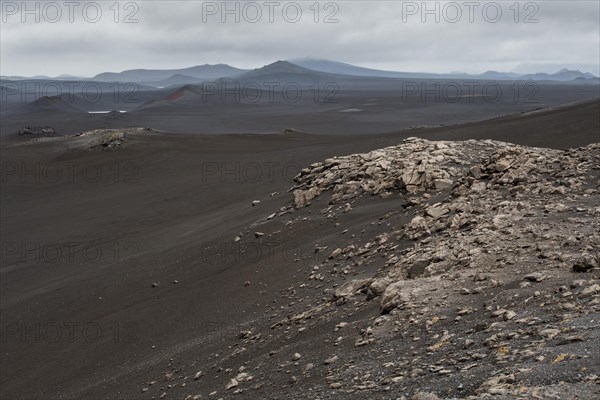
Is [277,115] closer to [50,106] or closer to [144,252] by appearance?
[50,106]

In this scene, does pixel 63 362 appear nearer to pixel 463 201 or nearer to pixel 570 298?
pixel 463 201

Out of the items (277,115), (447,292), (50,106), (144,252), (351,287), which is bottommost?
(144,252)

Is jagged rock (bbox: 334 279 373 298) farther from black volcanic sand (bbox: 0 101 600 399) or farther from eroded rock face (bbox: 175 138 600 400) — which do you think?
black volcanic sand (bbox: 0 101 600 399)

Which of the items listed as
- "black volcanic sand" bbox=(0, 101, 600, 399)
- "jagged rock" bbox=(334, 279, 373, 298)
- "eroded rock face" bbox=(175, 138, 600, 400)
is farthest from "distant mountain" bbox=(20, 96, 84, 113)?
"jagged rock" bbox=(334, 279, 373, 298)

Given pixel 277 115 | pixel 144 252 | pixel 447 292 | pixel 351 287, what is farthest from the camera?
pixel 277 115

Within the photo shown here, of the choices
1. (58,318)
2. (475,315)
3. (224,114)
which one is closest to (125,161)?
(58,318)

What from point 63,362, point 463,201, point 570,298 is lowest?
point 63,362

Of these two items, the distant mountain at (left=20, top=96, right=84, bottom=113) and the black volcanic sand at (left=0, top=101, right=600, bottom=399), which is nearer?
the black volcanic sand at (left=0, top=101, right=600, bottom=399)

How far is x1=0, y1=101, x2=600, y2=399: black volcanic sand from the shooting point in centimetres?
1025

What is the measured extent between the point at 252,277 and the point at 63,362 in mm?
3808

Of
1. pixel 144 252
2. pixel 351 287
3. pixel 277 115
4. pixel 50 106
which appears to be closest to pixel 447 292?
pixel 351 287

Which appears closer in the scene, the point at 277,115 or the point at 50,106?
the point at 277,115

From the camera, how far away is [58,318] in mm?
13539

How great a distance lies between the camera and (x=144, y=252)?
17344 mm
